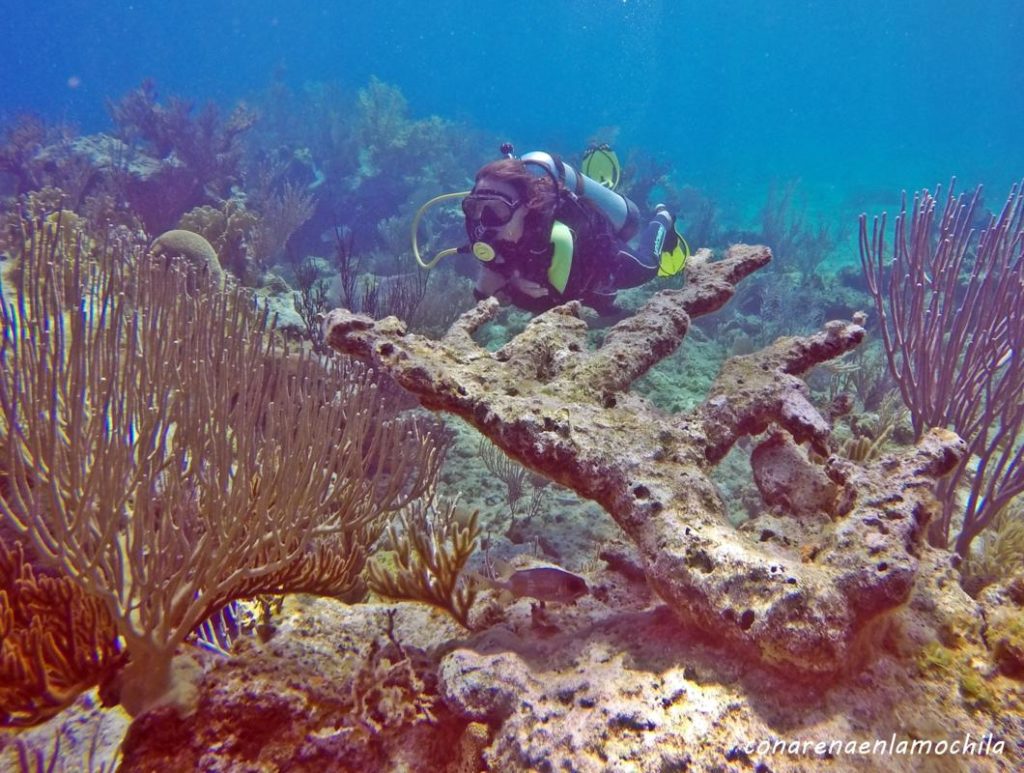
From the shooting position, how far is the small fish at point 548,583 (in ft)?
8.18

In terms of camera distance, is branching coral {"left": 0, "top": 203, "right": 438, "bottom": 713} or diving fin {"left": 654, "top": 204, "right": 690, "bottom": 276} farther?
diving fin {"left": 654, "top": 204, "right": 690, "bottom": 276}

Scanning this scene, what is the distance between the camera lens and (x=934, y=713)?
193 centimetres

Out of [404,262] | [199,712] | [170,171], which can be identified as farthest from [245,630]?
[170,171]

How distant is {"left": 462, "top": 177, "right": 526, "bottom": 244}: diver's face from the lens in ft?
15.2

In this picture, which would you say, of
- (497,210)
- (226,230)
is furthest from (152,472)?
(226,230)

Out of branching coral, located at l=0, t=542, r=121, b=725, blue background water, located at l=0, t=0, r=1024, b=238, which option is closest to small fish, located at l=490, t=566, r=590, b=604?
branching coral, located at l=0, t=542, r=121, b=725

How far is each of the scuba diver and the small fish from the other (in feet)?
9.09

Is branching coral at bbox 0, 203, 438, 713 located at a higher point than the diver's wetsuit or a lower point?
lower

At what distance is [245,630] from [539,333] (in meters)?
2.23

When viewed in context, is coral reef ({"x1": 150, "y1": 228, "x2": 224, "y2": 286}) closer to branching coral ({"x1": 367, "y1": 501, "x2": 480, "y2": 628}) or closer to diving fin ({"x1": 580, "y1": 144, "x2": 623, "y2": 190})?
diving fin ({"x1": 580, "y1": 144, "x2": 623, "y2": 190})

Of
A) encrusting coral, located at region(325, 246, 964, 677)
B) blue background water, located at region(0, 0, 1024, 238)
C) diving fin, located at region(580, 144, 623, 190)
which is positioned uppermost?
blue background water, located at region(0, 0, 1024, 238)

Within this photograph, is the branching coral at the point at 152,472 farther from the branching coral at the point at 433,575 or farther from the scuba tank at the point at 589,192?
the scuba tank at the point at 589,192

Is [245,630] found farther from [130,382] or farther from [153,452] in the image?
[130,382]

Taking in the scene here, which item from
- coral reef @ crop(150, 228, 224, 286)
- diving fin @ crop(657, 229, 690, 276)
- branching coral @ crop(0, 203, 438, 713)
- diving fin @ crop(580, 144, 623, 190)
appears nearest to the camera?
branching coral @ crop(0, 203, 438, 713)
